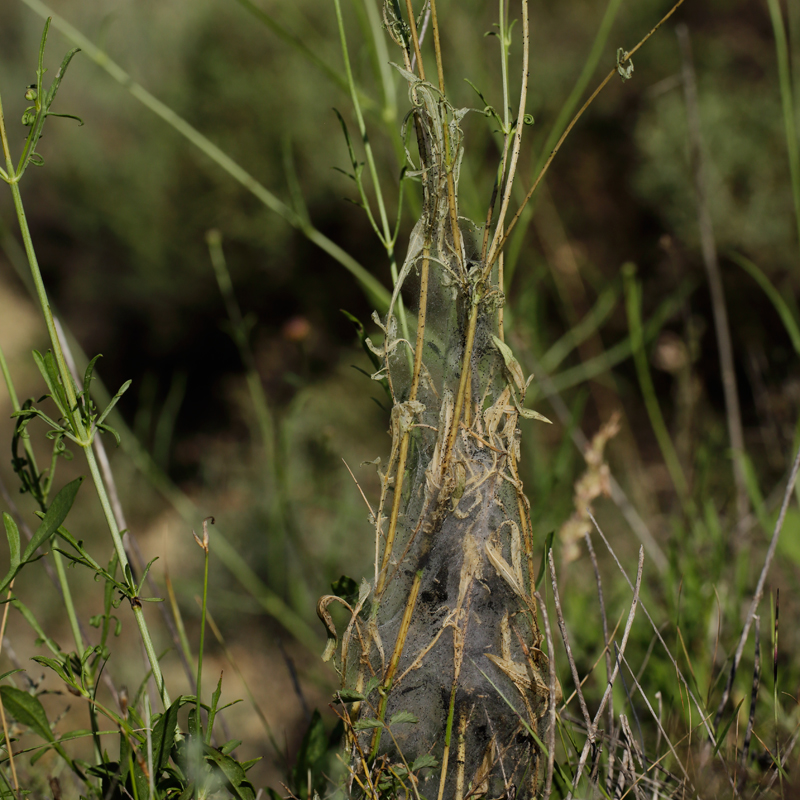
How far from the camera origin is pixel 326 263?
10.4 ft

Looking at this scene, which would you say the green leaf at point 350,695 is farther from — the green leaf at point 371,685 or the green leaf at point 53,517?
the green leaf at point 53,517

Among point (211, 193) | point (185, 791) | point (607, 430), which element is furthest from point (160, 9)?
point (185, 791)

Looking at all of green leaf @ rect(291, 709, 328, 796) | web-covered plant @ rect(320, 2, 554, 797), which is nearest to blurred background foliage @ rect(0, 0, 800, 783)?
green leaf @ rect(291, 709, 328, 796)

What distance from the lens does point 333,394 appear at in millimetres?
2984

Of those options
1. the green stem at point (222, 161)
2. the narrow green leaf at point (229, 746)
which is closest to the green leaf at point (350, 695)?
the narrow green leaf at point (229, 746)

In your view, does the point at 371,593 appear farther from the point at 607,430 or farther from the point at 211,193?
the point at 211,193

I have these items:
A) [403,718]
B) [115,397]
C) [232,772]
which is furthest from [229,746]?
[115,397]

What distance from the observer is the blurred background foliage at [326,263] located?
194cm

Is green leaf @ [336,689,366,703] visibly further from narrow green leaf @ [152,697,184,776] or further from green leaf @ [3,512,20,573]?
green leaf @ [3,512,20,573]

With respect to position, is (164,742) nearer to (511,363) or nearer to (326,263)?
(511,363)

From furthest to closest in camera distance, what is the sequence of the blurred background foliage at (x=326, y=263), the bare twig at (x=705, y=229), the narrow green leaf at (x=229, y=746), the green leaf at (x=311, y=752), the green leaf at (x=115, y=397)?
the blurred background foliage at (x=326, y=263) < the bare twig at (x=705, y=229) < the green leaf at (x=311, y=752) < the narrow green leaf at (x=229, y=746) < the green leaf at (x=115, y=397)

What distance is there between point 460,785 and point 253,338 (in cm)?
289

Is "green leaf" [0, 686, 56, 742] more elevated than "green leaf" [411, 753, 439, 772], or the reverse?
"green leaf" [0, 686, 56, 742]

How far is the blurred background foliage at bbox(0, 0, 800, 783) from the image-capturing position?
1939 mm
